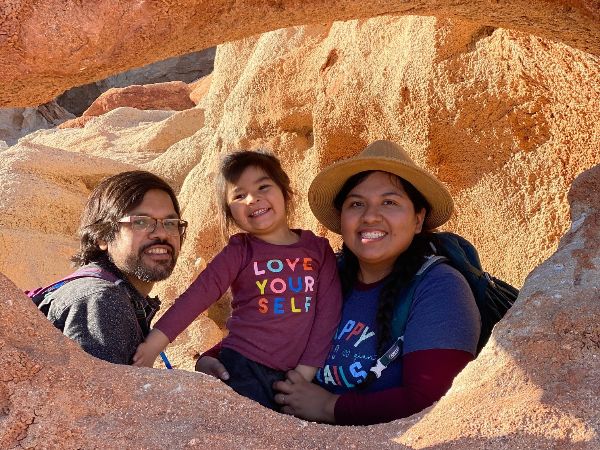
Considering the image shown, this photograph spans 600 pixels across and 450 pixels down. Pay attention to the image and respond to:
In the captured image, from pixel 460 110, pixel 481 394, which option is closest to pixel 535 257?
pixel 460 110

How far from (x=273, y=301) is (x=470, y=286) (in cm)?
59

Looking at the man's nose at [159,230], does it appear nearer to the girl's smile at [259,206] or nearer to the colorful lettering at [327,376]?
the girl's smile at [259,206]

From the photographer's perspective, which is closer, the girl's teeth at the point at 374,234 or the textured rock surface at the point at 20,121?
the girl's teeth at the point at 374,234

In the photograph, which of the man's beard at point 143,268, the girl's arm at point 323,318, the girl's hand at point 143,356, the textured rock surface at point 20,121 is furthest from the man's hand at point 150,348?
the textured rock surface at point 20,121

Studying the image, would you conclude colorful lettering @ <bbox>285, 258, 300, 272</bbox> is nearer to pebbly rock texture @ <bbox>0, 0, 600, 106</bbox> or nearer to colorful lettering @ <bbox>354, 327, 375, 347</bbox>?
colorful lettering @ <bbox>354, 327, 375, 347</bbox>

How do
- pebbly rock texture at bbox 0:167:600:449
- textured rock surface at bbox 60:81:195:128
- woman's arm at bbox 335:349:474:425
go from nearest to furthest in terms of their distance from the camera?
pebbly rock texture at bbox 0:167:600:449 → woman's arm at bbox 335:349:474:425 → textured rock surface at bbox 60:81:195:128

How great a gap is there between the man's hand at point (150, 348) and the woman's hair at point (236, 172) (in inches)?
22.8

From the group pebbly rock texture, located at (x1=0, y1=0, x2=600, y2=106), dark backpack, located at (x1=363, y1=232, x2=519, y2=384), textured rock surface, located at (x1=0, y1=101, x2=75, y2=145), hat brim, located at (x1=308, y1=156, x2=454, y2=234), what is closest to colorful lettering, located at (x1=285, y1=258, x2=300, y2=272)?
hat brim, located at (x1=308, y1=156, x2=454, y2=234)

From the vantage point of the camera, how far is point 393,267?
2303 mm

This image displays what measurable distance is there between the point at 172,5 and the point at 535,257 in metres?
1.98

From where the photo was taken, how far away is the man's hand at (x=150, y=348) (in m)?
2.14

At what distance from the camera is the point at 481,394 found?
5.44ft

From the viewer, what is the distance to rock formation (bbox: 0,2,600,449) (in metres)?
1.52

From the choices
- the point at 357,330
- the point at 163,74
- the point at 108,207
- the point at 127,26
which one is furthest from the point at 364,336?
the point at 163,74
